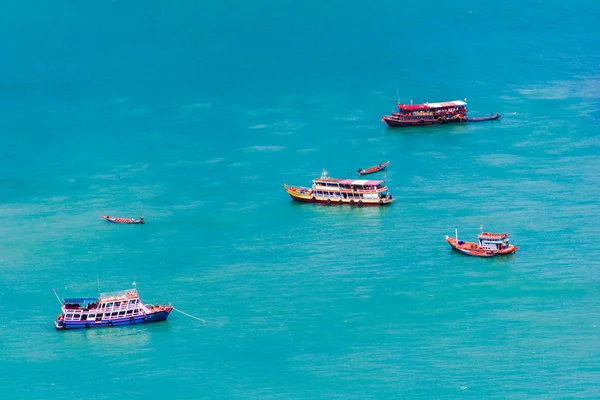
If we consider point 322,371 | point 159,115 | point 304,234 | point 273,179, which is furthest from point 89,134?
point 322,371

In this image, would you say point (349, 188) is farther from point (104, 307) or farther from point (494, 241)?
point (104, 307)

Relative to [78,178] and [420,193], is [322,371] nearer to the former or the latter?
[420,193]

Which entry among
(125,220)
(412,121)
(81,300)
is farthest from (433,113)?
(81,300)

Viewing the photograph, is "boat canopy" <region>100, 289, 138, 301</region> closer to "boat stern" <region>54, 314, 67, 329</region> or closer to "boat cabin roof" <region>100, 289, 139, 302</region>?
"boat cabin roof" <region>100, 289, 139, 302</region>

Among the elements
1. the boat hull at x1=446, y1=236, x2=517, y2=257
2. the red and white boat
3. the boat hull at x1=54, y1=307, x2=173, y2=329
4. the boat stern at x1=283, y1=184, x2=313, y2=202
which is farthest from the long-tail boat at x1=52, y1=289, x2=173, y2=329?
the red and white boat

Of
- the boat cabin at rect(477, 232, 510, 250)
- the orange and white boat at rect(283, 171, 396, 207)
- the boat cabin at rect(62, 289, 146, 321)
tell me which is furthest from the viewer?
the orange and white boat at rect(283, 171, 396, 207)

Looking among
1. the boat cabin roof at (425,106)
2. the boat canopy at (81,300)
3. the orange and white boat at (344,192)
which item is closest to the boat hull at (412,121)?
the boat cabin roof at (425,106)

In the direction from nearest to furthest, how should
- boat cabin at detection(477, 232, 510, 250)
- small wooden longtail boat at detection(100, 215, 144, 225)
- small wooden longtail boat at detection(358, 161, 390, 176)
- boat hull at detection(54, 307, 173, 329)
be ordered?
boat hull at detection(54, 307, 173, 329) < boat cabin at detection(477, 232, 510, 250) < small wooden longtail boat at detection(100, 215, 144, 225) < small wooden longtail boat at detection(358, 161, 390, 176)
